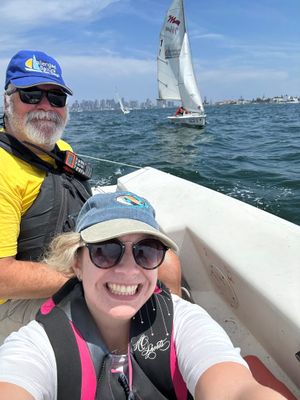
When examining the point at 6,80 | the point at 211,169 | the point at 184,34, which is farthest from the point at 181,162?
the point at 184,34

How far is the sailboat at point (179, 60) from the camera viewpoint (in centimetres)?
2706

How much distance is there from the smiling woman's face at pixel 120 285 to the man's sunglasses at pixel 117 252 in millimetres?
17

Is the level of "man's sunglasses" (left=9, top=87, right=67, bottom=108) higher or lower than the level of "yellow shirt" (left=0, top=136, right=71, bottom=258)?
higher

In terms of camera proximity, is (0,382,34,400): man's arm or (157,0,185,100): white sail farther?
(157,0,185,100): white sail

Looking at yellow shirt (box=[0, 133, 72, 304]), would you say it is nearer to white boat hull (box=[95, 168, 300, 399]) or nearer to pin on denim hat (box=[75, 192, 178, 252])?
pin on denim hat (box=[75, 192, 178, 252])

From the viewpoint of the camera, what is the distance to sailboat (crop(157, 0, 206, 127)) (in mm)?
27062

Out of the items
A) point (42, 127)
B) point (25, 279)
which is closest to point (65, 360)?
point (25, 279)

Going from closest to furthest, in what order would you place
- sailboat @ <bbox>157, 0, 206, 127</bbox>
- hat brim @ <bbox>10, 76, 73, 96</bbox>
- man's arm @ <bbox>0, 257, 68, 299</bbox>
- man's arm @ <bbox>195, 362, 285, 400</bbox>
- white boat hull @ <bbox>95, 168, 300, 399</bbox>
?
man's arm @ <bbox>195, 362, 285, 400</bbox>
white boat hull @ <bbox>95, 168, 300, 399</bbox>
man's arm @ <bbox>0, 257, 68, 299</bbox>
hat brim @ <bbox>10, 76, 73, 96</bbox>
sailboat @ <bbox>157, 0, 206, 127</bbox>

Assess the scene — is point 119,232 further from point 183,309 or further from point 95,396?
point 95,396

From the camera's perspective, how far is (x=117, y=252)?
1155mm

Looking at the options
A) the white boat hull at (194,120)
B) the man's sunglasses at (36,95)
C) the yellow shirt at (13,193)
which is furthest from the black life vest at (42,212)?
the white boat hull at (194,120)

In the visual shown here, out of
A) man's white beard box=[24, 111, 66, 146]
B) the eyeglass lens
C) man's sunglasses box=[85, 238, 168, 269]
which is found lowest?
man's sunglasses box=[85, 238, 168, 269]

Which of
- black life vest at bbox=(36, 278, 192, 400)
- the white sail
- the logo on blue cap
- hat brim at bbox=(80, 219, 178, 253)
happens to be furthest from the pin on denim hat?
the white sail

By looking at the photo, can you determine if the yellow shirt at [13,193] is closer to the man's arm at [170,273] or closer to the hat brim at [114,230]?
the hat brim at [114,230]
